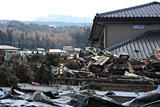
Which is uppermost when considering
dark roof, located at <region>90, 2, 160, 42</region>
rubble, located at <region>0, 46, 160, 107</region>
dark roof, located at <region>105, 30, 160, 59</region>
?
dark roof, located at <region>90, 2, 160, 42</region>

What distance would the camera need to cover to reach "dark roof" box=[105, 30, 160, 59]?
18.0 m

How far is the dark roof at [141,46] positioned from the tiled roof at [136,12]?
1.33 meters

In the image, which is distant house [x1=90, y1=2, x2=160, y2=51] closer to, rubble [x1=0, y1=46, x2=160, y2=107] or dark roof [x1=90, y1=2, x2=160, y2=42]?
dark roof [x1=90, y1=2, x2=160, y2=42]

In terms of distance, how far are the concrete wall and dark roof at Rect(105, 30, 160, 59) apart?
575 millimetres

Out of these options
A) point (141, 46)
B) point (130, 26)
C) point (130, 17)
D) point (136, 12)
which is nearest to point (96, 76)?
point (141, 46)

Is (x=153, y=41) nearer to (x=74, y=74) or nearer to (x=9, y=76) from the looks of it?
(x=74, y=74)

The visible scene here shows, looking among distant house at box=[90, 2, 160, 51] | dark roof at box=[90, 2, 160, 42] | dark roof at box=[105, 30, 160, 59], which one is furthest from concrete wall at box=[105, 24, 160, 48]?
dark roof at box=[105, 30, 160, 59]

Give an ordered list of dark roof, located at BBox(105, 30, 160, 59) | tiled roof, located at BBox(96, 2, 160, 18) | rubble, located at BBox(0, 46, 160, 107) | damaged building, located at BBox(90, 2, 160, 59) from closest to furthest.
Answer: rubble, located at BBox(0, 46, 160, 107), dark roof, located at BBox(105, 30, 160, 59), damaged building, located at BBox(90, 2, 160, 59), tiled roof, located at BBox(96, 2, 160, 18)

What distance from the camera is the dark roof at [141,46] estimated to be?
709 inches

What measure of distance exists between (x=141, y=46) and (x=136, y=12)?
11.5ft

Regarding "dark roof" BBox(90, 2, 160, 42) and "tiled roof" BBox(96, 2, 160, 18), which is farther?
"tiled roof" BBox(96, 2, 160, 18)

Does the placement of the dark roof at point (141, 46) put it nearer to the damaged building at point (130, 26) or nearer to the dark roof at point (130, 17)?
the damaged building at point (130, 26)

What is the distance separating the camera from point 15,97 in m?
9.13

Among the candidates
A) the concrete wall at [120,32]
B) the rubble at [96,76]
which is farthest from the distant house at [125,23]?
the rubble at [96,76]
